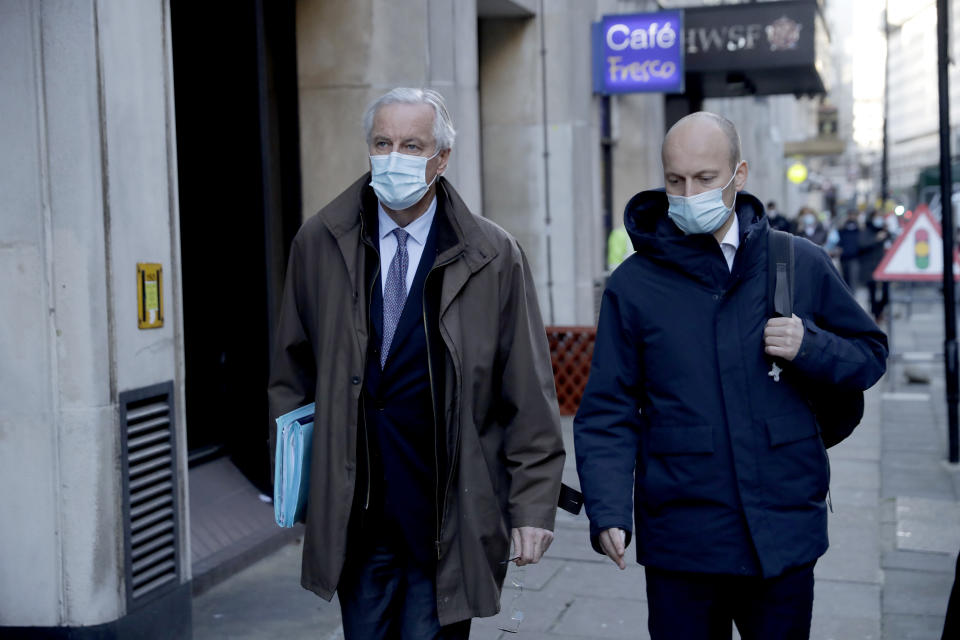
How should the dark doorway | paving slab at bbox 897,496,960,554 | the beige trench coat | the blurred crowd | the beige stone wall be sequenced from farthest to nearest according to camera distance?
the blurred crowd < the beige stone wall < the dark doorway < paving slab at bbox 897,496,960,554 < the beige trench coat

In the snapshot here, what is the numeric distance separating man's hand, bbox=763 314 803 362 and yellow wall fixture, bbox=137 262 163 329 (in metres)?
2.60

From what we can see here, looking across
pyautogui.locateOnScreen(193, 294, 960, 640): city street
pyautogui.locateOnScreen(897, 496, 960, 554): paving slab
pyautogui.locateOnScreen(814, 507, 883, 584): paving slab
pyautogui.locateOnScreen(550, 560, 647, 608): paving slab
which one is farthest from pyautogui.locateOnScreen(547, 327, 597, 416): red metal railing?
pyautogui.locateOnScreen(550, 560, 647, 608): paving slab

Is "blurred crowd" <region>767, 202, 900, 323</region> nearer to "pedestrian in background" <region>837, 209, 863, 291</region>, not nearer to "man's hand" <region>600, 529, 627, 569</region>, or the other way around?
"pedestrian in background" <region>837, 209, 863, 291</region>

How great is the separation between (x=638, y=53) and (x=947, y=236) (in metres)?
5.56

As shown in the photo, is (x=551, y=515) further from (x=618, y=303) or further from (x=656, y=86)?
(x=656, y=86)

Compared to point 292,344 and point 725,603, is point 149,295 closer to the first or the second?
point 292,344

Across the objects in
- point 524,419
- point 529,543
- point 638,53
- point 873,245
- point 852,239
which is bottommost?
point 529,543

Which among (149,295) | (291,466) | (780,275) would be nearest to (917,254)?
(149,295)

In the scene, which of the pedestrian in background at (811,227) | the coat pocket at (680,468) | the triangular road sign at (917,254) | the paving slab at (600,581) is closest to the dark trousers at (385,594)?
the coat pocket at (680,468)

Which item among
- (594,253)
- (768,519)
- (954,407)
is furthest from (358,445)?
(594,253)

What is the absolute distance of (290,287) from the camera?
133 inches

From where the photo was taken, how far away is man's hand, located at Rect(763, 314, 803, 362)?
307 centimetres

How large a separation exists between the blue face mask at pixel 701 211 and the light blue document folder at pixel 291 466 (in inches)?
42.9

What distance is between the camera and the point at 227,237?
7367 mm
